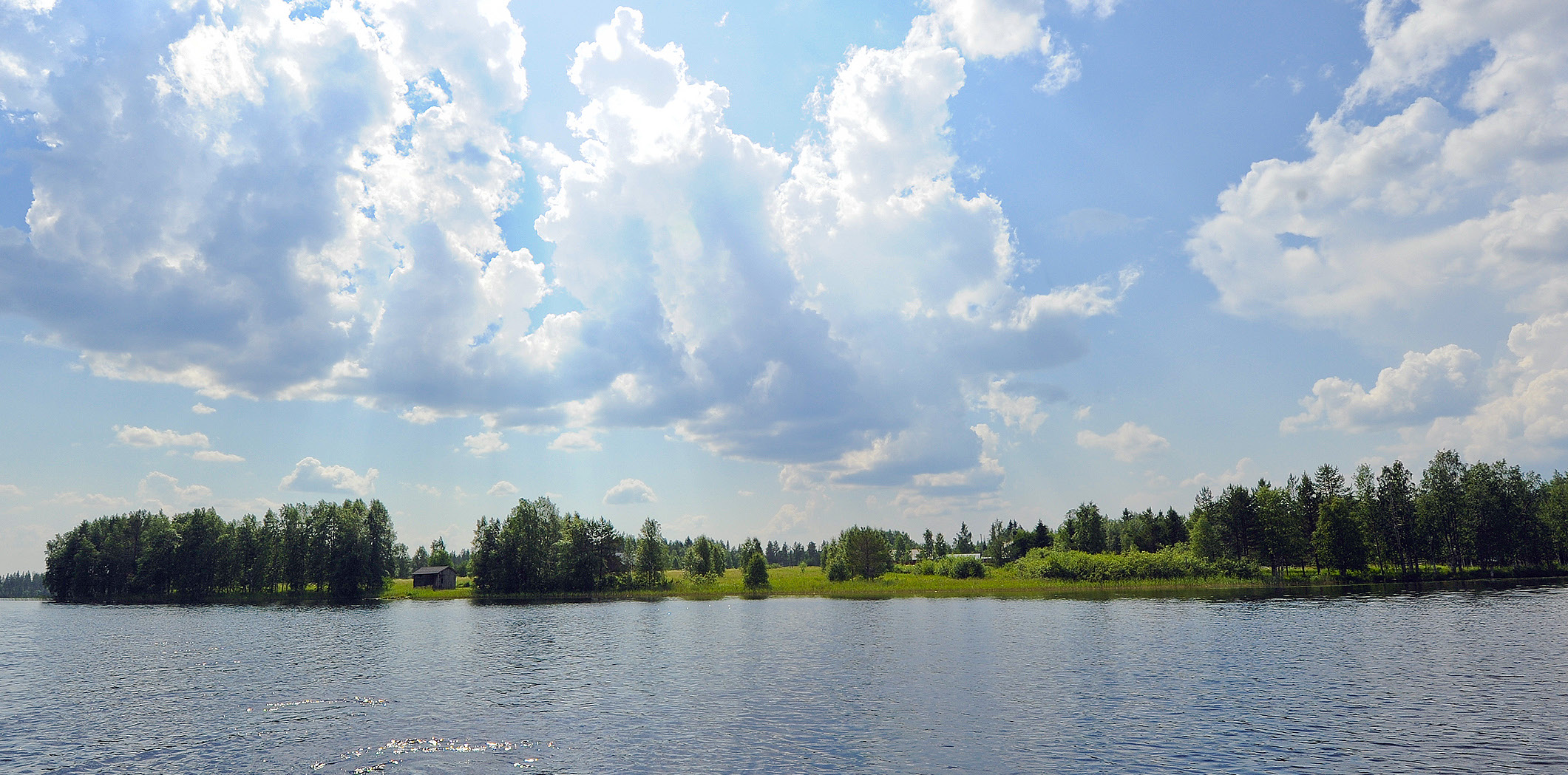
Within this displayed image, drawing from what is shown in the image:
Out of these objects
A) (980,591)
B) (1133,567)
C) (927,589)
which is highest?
(1133,567)

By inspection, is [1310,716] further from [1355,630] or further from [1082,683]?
[1355,630]

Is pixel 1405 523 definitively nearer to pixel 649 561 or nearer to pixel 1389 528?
pixel 1389 528

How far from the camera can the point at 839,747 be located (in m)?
36.3

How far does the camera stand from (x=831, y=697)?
4891cm

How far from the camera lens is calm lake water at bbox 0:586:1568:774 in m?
34.7

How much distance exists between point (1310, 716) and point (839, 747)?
85.4ft

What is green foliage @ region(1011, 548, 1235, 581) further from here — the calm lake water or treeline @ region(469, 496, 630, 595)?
treeline @ region(469, 496, 630, 595)

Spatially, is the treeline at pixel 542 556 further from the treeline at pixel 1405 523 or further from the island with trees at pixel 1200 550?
the treeline at pixel 1405 523

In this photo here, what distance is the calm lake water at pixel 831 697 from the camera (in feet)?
114

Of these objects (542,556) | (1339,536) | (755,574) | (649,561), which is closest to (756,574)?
(755,574)

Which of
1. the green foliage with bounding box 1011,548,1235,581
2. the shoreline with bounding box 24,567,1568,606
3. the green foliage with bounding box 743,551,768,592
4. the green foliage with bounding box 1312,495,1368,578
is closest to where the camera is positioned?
the shoreline with bounding box 24,567,1568,606

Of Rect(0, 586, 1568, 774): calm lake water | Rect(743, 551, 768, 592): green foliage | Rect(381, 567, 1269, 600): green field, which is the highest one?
Rect(0, 586, 1568, 774): calm lake water

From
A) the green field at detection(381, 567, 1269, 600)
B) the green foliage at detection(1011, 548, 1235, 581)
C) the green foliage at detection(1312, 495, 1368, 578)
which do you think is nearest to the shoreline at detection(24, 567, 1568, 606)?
the green field at detection(381, 567, 1269, 600)

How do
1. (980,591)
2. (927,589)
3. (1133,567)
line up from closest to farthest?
1. (980,591)
2. (927,589)
3. (1133,567)
